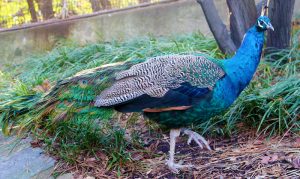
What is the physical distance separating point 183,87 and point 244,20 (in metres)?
1.95

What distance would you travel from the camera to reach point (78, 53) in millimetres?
5957

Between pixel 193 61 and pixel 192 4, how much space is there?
168 inches

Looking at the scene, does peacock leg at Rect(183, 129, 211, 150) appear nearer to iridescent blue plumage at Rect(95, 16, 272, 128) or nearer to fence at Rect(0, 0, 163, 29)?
iridescent blue plumage at Rect(95, 16, 272, 128)

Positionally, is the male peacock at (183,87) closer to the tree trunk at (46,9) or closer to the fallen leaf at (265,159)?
the fallen leaf at (265,159)

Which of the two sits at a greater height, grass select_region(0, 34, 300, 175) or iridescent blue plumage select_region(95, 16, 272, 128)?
iridescent blue plumage select_region(95, 16, 272, 128)

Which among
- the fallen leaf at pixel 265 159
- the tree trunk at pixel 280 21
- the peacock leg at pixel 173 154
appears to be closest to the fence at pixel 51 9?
the tree trunk at pixel 280 21

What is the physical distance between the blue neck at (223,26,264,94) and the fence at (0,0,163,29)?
4.30 m

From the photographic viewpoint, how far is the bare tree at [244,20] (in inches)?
179

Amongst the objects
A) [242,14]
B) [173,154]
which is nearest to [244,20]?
[242,14]

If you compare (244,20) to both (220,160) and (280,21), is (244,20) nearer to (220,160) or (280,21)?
(280,21)

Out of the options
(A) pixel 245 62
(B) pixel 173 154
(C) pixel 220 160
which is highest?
(A) pixel 245 62

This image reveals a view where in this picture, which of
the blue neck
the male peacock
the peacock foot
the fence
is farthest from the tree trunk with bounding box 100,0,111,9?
the peacock foot

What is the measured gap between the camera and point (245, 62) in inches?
125

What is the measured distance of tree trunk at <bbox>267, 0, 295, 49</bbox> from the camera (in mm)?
4504
